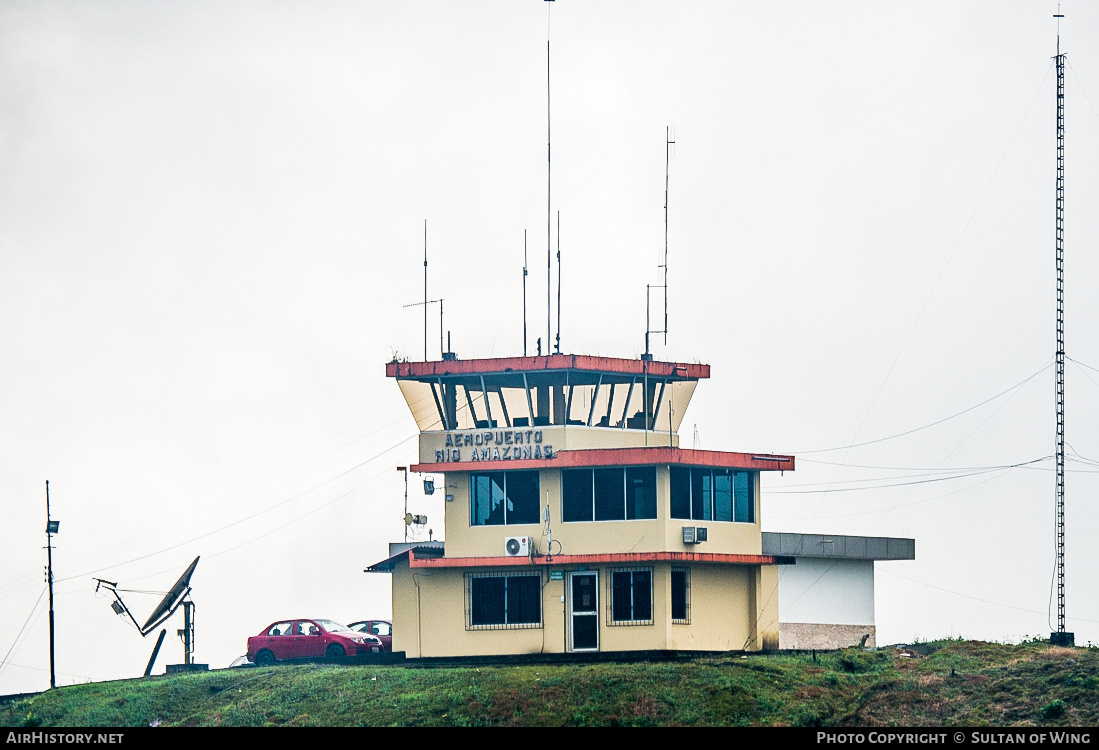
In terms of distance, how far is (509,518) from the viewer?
58000 millimetres

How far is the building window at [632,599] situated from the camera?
56812mm

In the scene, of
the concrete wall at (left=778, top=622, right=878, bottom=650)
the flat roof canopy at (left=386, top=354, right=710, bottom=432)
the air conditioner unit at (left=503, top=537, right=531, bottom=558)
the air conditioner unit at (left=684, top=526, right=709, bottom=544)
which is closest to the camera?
the air conditioner unit at (left=684, top=526, right=709, bottom=544)

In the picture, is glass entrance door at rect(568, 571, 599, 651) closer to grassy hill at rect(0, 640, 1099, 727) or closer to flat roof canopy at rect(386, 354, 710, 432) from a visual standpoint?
grassy hill at rect(0, 640, 1099, 727)

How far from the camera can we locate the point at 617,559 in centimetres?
5647

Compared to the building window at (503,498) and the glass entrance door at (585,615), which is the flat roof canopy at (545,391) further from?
the glass entrance door at (585,615)

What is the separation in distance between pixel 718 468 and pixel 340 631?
14.5 metres

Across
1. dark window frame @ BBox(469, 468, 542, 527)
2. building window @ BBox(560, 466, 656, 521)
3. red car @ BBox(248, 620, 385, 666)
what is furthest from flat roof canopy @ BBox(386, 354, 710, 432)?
red car @ BBox(248, 620, 385, 666)

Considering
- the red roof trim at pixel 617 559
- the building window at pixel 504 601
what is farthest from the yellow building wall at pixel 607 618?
the red roof trim at pixel 617 559

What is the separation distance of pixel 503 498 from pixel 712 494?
22.5 ft

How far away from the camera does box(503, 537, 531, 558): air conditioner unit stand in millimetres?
57219

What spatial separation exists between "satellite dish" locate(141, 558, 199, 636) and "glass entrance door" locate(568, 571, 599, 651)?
49.4 feet

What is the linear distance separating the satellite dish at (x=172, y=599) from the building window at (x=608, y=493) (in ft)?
49.2
